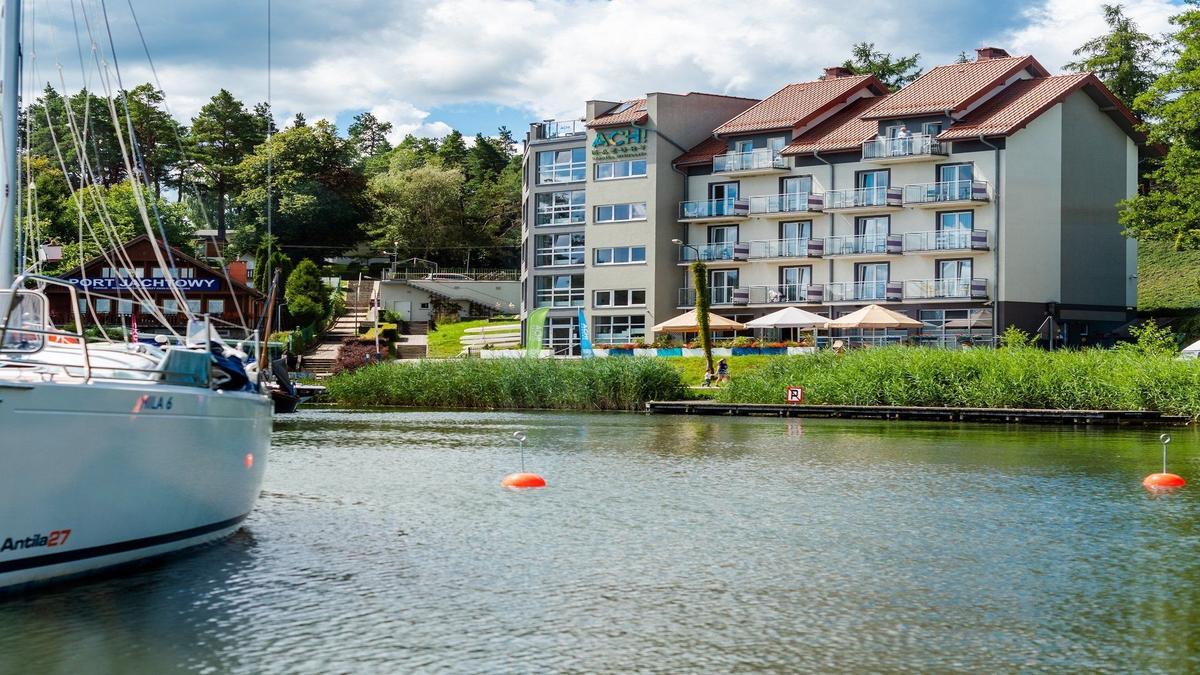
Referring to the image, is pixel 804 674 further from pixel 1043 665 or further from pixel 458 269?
pixel 458 269

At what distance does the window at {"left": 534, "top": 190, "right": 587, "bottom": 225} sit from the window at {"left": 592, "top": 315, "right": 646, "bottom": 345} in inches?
296

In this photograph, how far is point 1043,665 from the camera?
1277 centimetres

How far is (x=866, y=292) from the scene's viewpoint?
73.1 meters

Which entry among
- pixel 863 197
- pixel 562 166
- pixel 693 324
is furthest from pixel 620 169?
pixel 693 324

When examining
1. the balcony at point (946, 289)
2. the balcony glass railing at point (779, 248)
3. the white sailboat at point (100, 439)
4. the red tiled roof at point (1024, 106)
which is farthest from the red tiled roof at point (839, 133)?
the white sailboat at point (100, 439)

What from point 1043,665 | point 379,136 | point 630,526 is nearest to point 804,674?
point 1043,665

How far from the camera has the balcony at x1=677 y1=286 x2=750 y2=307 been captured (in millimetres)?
78188

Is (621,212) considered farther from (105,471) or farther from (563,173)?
(105,471)

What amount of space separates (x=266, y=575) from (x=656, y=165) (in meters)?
67.7

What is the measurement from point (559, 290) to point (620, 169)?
9.23 m

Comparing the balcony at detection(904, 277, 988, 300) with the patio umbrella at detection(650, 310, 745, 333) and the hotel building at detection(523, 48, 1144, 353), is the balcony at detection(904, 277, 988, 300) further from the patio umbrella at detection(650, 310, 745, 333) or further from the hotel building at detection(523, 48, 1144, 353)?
the patio umbrella at detection(650, 310, 745, 333)

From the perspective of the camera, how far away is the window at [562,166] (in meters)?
87.6

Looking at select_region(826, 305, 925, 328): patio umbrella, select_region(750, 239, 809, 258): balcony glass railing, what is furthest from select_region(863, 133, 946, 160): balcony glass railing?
select_region(826, 305, 925, 328): patio umbrella

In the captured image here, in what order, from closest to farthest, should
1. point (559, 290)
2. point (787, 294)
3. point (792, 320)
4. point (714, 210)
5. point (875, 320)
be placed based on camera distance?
1. point (875, 320)
2. point (792, 320)
3. point (787, 294)
4. point (714, 210)
5. point (559, 290)
